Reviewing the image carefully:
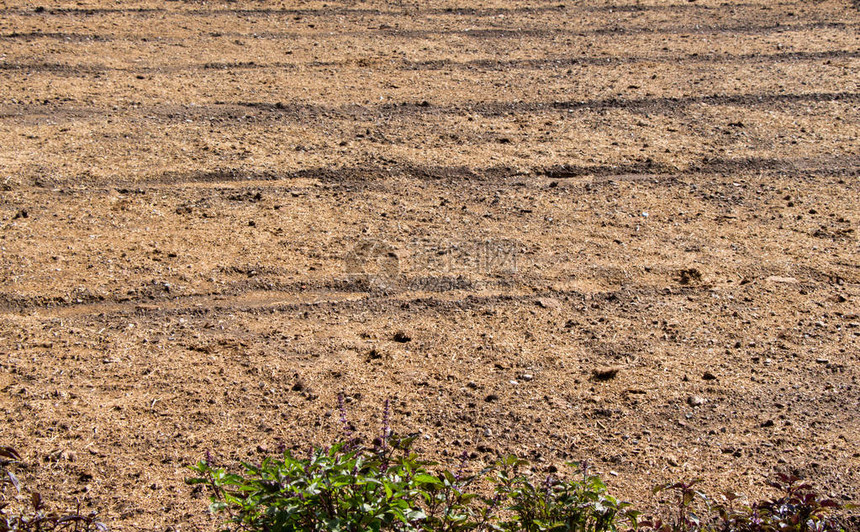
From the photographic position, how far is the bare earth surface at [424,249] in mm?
3656

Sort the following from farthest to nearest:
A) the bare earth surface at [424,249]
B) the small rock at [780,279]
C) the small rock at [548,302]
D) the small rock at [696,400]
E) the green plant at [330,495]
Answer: the small rock at [780,279] → the small rock at [548,302] → the small rock at [696,400] → the bare earth surface at [424,249] → the green plant at [330,495]

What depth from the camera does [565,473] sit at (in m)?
3.46

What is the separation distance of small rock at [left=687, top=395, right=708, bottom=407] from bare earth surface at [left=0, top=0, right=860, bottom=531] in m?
0.02

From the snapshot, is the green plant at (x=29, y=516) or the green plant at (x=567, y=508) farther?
the green plant at (x=567, y=508)

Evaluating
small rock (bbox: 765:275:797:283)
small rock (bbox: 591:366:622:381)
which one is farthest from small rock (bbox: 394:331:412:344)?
small rock (bbox: 765:275:797:283)

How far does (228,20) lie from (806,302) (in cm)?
605

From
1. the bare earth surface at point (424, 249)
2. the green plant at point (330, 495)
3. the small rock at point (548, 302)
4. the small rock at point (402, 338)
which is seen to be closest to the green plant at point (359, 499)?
the green plant at point (330, 495)

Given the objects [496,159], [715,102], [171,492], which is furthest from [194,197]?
[715,102]

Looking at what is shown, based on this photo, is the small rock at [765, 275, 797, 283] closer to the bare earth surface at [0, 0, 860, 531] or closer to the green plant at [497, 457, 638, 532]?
the bare earth surface at [0, 0, 860, 531]

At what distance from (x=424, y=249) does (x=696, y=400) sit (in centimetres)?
180

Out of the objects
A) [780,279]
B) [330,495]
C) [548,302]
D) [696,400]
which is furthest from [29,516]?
[780,279]

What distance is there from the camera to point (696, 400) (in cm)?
387

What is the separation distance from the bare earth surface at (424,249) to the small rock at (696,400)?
21 mm

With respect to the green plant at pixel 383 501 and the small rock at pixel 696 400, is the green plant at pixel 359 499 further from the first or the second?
the small rock at pixel 696 400
